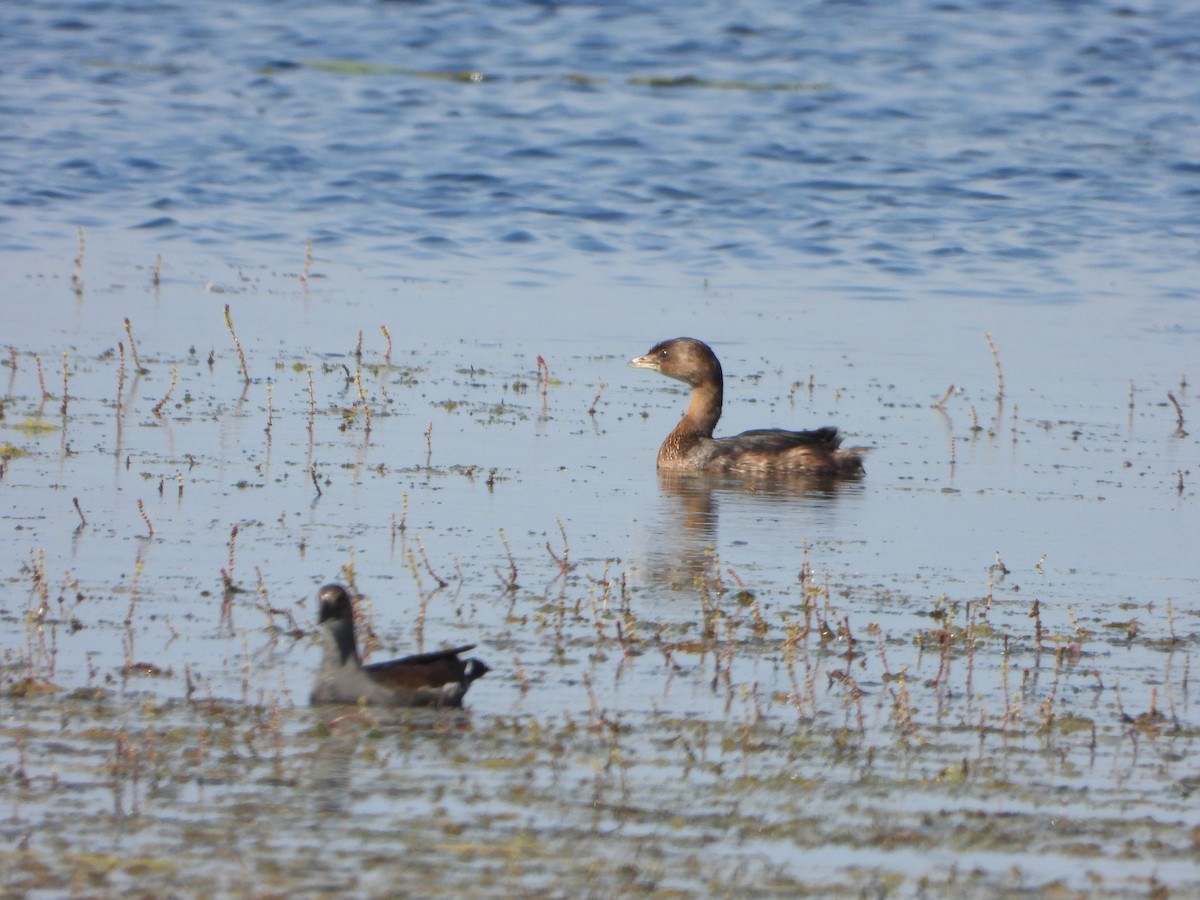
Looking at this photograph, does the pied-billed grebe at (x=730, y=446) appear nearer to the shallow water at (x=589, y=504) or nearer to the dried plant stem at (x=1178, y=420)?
the shallow water at (x=589, y=504)

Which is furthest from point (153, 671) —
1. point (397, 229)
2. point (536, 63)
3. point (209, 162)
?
point (536, 63)

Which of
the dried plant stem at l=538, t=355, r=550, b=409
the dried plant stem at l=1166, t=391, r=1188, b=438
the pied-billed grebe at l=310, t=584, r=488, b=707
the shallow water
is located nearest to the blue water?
the shallow water

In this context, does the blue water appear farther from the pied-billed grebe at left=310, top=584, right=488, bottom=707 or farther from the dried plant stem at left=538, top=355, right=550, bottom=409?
the pied-billed grebe at left=310, top=584, right=488, bottom=707

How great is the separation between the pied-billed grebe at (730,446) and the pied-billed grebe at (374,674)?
647cm

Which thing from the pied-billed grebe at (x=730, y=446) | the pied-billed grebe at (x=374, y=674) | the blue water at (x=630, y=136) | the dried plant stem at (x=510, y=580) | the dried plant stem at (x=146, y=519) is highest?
the blue water at (x=630, y=136)

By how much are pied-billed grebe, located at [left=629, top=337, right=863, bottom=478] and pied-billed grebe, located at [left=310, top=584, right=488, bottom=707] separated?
6468 mm

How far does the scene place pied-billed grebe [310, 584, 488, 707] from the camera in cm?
814

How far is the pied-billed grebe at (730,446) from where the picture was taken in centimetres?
1444

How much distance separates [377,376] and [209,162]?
14.4 m

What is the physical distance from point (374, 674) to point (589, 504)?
15.7 ft

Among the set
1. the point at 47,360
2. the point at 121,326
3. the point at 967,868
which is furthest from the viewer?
the point at 121,326

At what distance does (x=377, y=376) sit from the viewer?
16766 millimetres

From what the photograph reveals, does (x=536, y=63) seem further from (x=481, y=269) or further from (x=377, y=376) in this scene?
(x=377, y=376)

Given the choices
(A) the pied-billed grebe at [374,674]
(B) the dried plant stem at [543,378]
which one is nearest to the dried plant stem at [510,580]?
(A) the pied-billed grebe at [374,674]
